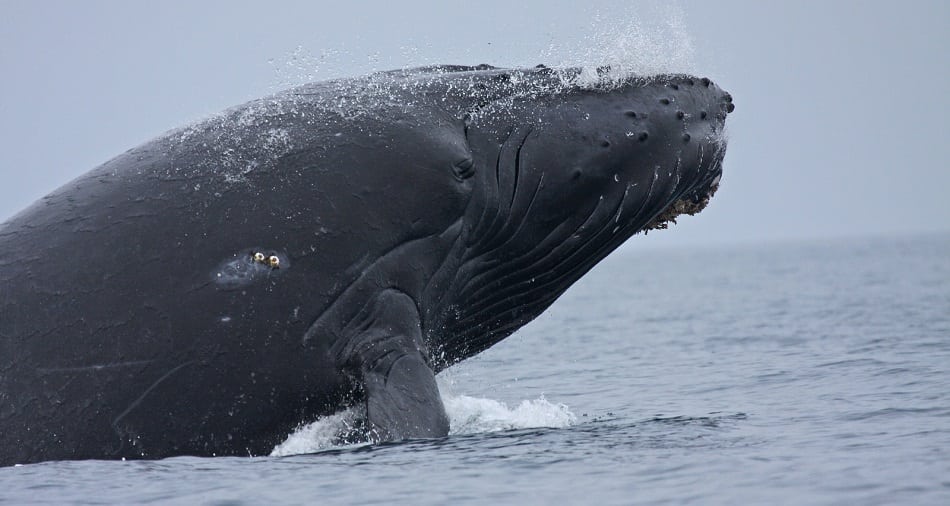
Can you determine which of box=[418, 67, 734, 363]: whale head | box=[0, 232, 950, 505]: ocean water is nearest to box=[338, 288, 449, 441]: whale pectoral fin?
box=[0, 232, 950, 505]: ocean water

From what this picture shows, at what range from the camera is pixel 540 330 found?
147ft

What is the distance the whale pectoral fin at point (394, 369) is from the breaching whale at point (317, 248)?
0.02m

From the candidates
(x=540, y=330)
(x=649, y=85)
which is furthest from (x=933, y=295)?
(x=649, y=85)

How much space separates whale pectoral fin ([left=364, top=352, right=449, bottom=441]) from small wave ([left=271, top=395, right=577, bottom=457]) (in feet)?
1.92

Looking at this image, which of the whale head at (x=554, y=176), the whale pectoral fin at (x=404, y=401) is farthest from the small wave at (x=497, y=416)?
the whale pectoral fin at (x=404, y=401)

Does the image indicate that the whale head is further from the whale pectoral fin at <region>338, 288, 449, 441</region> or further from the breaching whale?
the whale pectoral fin at <region>338, 288, 449, 441</region>

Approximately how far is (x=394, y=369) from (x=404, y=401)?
1.03ft

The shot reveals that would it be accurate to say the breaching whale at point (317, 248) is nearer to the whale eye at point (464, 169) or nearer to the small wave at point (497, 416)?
the whale eye at point (464, 169)

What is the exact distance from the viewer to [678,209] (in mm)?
12922

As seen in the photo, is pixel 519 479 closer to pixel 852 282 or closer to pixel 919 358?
pixel 919 358

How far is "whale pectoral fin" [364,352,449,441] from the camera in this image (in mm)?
10180

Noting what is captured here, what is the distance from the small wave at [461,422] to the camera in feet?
35.7

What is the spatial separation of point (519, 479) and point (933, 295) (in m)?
39.4

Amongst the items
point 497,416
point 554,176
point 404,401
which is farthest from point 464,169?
point 497,416
